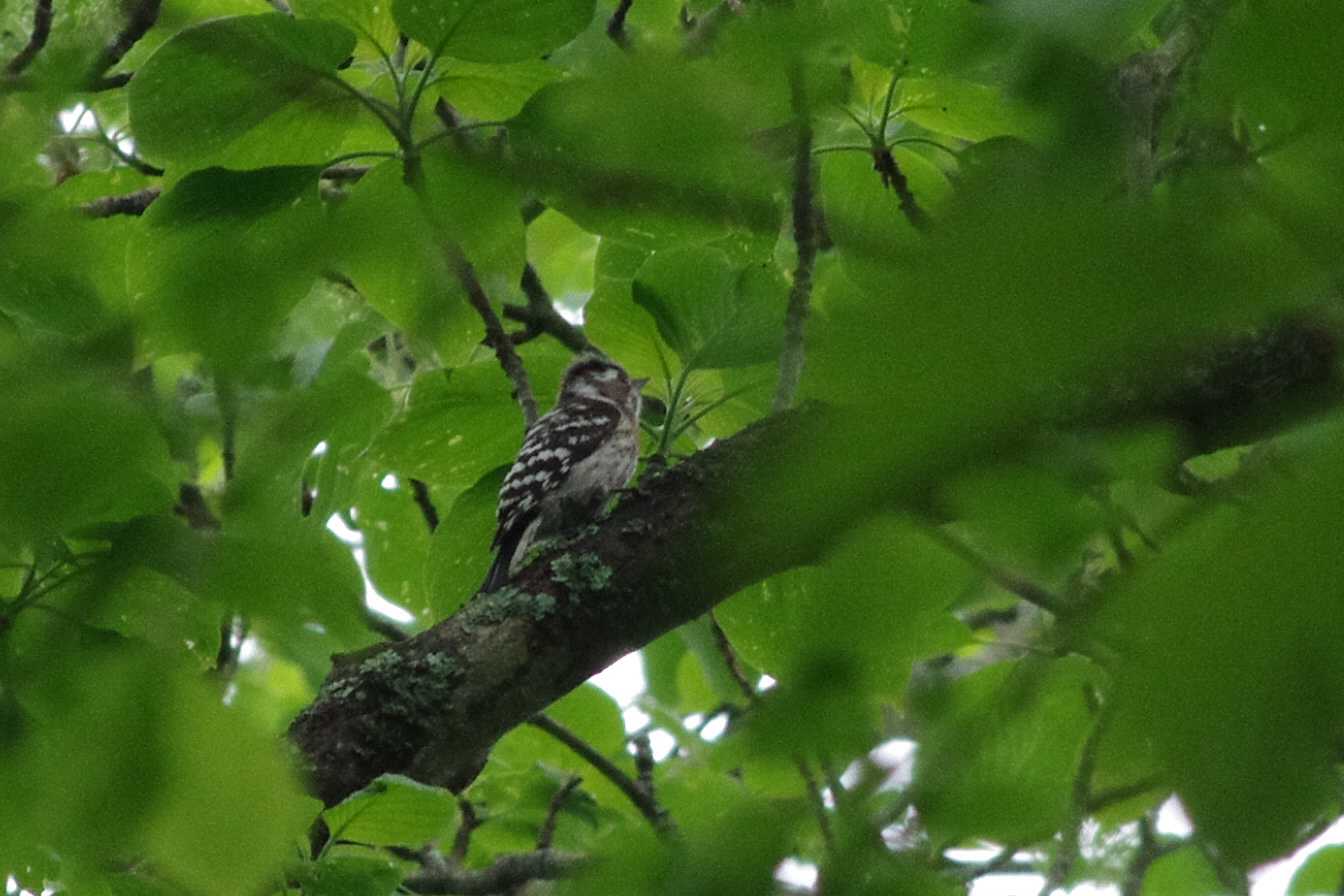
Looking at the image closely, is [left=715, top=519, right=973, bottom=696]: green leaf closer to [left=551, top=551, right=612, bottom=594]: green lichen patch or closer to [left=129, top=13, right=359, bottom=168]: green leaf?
[left=129, top=13, right=359, bottom=168]: green leaf

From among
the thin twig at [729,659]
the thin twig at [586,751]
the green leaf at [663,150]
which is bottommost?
the thin twig at [586,751]

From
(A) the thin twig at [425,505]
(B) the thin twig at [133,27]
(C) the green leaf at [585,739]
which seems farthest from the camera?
(A) the thin twig at [425,505]

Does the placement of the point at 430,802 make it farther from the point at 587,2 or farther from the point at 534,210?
the point at 534,210

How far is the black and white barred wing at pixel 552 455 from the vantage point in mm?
5195

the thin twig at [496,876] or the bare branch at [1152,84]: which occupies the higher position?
the bare branch at [1152,84]

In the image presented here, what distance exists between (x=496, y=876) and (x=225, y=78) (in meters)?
2.81

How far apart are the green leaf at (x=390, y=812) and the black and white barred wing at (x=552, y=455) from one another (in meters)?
2.65

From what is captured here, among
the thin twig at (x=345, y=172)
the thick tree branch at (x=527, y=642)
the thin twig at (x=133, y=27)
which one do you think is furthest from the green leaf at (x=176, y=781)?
the thin twig at (x=345, y=172)

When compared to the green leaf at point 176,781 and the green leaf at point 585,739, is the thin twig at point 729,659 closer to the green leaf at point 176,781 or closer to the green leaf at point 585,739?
the green leaf at point 585,739

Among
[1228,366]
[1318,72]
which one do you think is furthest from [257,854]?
[1228,366]

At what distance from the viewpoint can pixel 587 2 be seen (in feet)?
6.75

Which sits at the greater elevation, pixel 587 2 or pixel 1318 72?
pixel 587 2

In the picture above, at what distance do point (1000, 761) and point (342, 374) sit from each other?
0.52 meters

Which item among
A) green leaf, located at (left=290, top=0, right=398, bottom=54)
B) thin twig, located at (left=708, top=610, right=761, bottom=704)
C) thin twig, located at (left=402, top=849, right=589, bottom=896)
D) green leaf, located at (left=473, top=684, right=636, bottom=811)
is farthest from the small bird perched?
green leaf, located at (left=290, top=0, right=398, bottom=54)
